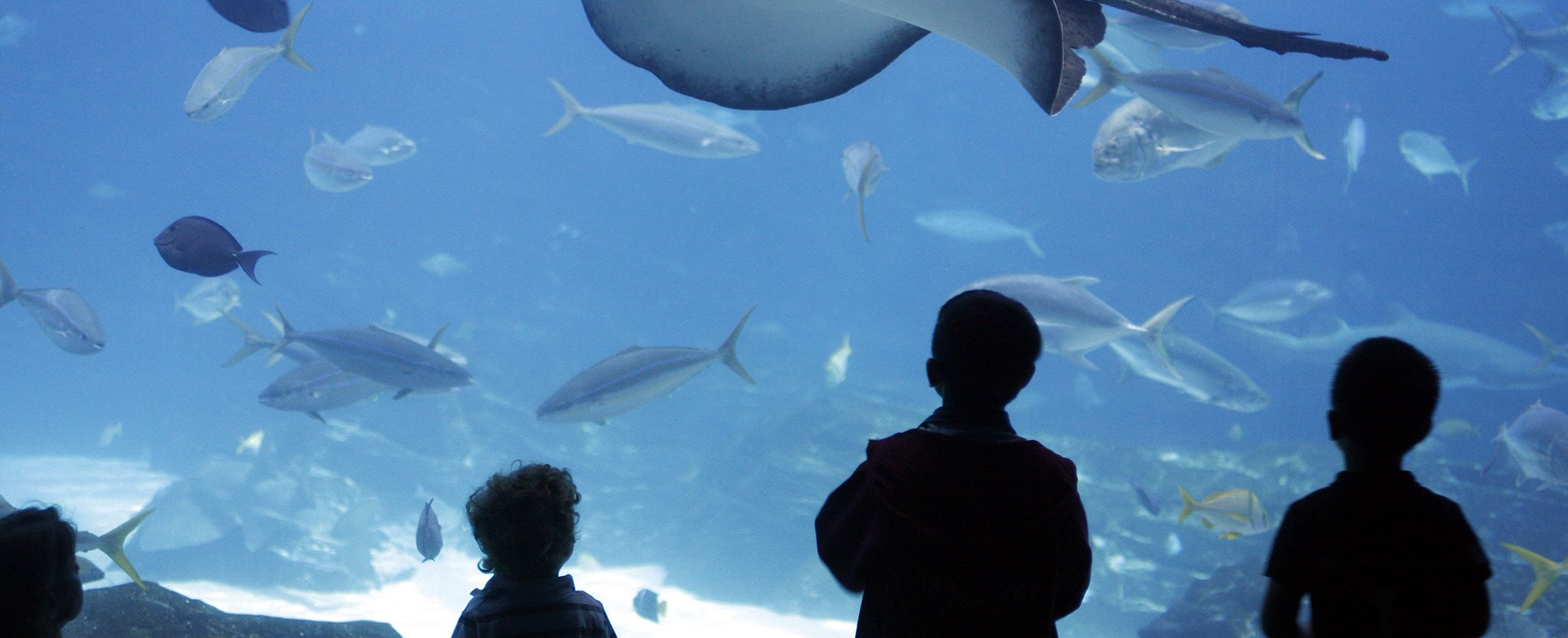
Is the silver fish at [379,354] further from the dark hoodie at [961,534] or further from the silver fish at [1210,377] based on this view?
the silver fish at [1210,377]

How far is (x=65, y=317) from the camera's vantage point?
178 inches

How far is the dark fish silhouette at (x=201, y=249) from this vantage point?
141 inches

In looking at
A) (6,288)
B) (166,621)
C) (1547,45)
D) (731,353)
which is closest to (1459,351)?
(1547,45)

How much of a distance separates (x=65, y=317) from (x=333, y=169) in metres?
2.30

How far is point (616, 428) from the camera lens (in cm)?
1702

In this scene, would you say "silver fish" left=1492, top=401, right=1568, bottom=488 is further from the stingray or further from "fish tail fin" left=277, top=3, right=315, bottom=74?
"fish tail fin" left=277, top=3, right=315, bottom=74

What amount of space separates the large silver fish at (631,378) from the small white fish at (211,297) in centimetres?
683

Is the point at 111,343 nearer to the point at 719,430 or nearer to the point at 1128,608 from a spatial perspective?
the point at 719,430

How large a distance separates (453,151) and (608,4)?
35.6 metres

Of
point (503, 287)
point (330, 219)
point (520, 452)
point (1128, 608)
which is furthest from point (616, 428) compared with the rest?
point (330, 219)

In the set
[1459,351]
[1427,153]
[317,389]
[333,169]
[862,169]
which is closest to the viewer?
[862,169]

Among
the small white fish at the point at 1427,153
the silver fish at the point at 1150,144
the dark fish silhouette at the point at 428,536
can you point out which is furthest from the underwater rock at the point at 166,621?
the small white fish at the point at 1427,153

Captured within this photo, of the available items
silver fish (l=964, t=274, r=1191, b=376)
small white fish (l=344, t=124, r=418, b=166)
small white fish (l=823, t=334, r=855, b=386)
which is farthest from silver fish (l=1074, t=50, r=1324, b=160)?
small white fish (l=344, t=124, r=418, b=166)

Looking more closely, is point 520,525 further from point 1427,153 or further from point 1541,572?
point 1427,153
